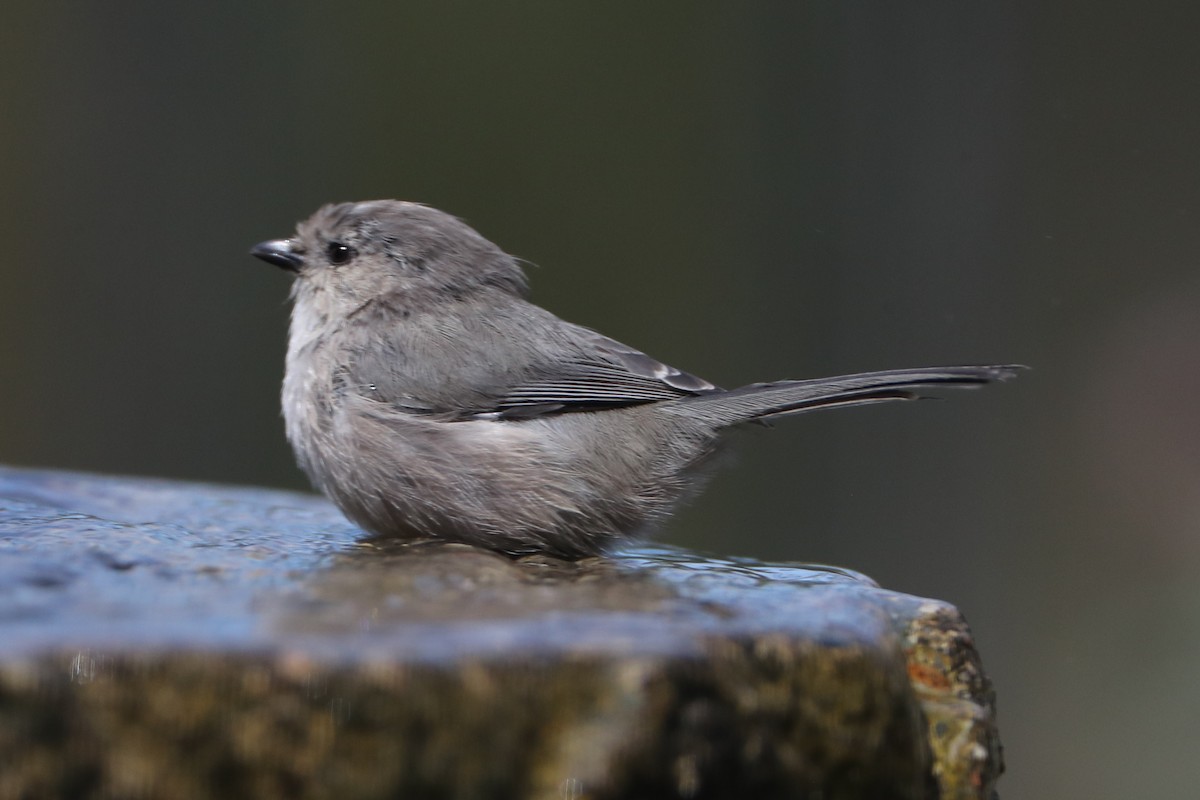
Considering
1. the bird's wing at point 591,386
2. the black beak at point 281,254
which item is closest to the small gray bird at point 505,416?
the bird's wing at point 591,386

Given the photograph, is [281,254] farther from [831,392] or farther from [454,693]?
[454,693]

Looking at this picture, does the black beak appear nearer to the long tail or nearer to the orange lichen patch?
the long tail

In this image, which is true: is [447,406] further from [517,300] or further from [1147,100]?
[1147,100]

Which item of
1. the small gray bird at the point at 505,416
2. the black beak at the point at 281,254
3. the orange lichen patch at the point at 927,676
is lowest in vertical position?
the orange lichen patch at the point at 927,676

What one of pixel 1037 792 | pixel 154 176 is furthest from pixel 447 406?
pixel 154 176

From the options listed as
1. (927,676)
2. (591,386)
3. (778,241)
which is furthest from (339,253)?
(778,241)

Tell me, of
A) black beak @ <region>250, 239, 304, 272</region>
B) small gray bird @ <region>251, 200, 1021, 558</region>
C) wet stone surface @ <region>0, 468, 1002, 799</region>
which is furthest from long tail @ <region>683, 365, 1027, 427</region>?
black beak @ <region>250, 239, 304, 272</region>

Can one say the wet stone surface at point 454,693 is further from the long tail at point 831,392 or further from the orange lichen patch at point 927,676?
the long tail at point 831,392
